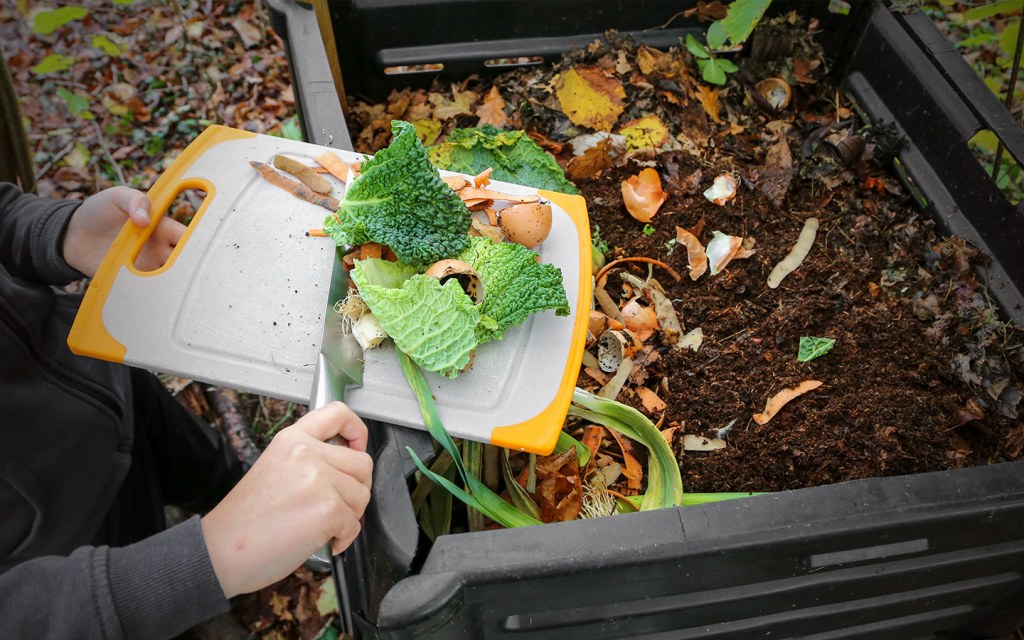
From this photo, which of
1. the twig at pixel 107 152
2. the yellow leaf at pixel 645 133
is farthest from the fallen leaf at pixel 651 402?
the twig at pixel 107 152

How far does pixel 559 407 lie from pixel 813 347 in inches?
28.2

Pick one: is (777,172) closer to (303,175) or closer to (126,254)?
(303,175)

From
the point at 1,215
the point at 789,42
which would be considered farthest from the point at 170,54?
the point at 789,42

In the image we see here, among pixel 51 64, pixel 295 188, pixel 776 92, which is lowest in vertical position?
pixel 776 92

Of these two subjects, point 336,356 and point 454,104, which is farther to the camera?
point 454,104

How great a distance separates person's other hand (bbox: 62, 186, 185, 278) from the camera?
131 centimetres

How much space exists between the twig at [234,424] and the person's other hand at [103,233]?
34.1 inches

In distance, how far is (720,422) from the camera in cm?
148

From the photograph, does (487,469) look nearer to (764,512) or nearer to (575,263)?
(575,263)

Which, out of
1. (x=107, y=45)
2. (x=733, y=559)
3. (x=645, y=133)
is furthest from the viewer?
(x=107, y=45)

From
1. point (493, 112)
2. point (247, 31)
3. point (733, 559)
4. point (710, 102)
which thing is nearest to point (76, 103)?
point (247, 31)

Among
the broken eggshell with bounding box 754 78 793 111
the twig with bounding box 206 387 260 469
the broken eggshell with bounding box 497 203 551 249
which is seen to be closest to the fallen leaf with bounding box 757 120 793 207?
the broken eggshell with bounding box 754 78 793 111

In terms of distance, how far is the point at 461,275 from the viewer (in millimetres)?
1204

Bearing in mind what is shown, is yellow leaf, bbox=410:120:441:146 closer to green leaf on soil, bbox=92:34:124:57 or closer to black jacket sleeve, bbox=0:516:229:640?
black jacket sleeve, bbox=0:516:229:640
